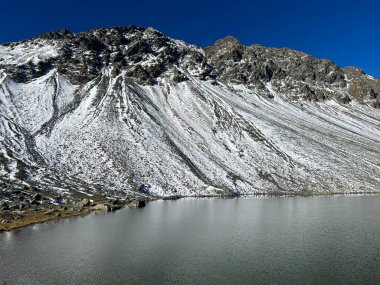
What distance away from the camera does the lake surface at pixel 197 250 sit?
1403 inches

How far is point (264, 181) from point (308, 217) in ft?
205

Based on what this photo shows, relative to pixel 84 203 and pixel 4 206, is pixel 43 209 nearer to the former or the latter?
pixel 4 206

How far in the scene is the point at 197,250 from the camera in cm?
4588

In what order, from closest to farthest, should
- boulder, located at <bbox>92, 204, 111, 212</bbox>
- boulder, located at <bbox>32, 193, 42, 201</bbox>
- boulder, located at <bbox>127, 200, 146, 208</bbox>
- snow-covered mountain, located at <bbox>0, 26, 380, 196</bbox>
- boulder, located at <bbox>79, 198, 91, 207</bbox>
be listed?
boulder, located at <bbox>92, 204, 111, 212</bbox>
boulder, located at <bbox>32, 193, 42, 201</bbox>
boulder, located at <bbox>79, 198, 91, 207</bbox>
boulder, located at <bbox>127, 200, 146, 208</bbox>
snow-covered mountain, located at <bbox>0, 26, 380, 196</bbox>

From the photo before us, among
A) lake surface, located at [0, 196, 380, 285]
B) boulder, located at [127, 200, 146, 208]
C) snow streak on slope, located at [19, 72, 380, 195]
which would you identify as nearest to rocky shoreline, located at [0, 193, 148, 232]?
boulder, located at [127, 200, 146, 208]

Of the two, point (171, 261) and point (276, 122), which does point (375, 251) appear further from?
point (276, 122)

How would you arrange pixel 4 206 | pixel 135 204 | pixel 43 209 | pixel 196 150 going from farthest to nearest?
pixel 196 150, pixel 135 204, pixel 43 209, pixel 4 206

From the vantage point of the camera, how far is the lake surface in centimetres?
3562

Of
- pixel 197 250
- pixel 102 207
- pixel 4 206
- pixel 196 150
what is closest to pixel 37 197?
pixel 4 206

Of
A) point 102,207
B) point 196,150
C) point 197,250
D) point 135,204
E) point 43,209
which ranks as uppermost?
point 196,150

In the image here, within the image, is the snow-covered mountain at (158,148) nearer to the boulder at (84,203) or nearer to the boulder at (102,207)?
the boulder at (84,203)

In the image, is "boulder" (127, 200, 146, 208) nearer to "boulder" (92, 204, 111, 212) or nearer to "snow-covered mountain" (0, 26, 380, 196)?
"boulder" (92, 204, 111, 212)

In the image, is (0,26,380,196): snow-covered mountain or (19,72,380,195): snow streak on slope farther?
(19,72,380,195): snow streak on slope

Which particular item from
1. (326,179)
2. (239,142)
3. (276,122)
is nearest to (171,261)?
(326,179)
